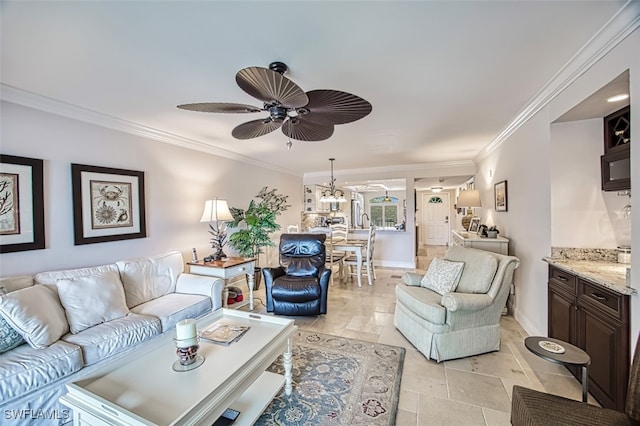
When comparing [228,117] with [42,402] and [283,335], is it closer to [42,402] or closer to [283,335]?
[283,335]

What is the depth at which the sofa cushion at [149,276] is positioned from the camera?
9.09 ft

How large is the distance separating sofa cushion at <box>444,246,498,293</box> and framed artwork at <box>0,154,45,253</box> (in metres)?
4.01

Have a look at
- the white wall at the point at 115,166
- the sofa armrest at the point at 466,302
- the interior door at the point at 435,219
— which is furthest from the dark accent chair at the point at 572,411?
the interior door at the point at 435,219

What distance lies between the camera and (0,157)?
2189mm

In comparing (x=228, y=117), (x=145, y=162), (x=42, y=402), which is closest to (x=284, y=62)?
(x=228, y=117)

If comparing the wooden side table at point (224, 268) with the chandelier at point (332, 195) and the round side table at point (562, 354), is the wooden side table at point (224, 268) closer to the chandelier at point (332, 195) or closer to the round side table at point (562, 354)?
the chandelier at point (332, 195)

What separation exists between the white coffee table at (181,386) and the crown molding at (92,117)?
2.39 metres

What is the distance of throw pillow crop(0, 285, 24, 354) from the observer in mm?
1780

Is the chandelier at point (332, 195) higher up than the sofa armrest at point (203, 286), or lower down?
higher up

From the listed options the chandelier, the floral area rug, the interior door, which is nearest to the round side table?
the floral area rug

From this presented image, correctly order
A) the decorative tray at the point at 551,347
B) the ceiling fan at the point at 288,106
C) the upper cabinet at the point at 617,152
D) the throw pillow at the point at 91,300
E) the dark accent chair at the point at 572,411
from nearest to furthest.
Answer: the dark accent chair at the point at 572,411 → the decorative tray at the point at 551,347 → the ceiling fan at the point at 288,106 → the upper cabinet at the point at 617,152 → the throw pillow at the point at 91,300

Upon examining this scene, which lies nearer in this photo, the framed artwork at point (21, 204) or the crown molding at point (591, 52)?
the crown molding at point (591, 52)

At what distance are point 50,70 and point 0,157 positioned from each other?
0.88 meters

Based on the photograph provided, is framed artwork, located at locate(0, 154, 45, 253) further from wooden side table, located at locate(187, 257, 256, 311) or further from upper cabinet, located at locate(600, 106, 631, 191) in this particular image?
upper cabinet, located at locate(600, 106, 631, 191)
